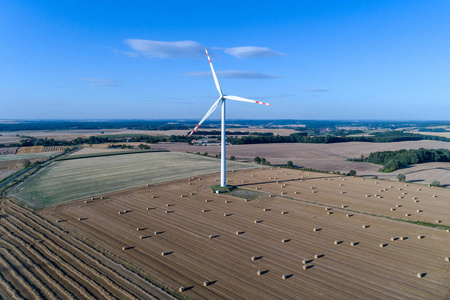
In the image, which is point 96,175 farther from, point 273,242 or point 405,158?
point 405,158

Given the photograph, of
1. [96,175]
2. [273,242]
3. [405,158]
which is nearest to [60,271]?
[273,242]

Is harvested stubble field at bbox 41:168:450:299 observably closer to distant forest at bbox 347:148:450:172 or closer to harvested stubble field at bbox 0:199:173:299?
harvested stubble field at bbox 0:199:173:299

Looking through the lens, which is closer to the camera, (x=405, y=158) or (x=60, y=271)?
(x=60, y=271)

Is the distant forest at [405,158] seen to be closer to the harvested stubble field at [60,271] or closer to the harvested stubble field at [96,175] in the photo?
the harvested stubble field at [96,175]

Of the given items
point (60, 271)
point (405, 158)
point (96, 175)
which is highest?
point (405, 158)

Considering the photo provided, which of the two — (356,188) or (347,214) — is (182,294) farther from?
(356,188)

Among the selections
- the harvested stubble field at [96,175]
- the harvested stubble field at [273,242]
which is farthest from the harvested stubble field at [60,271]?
the harvested stubble field at [96,175]
